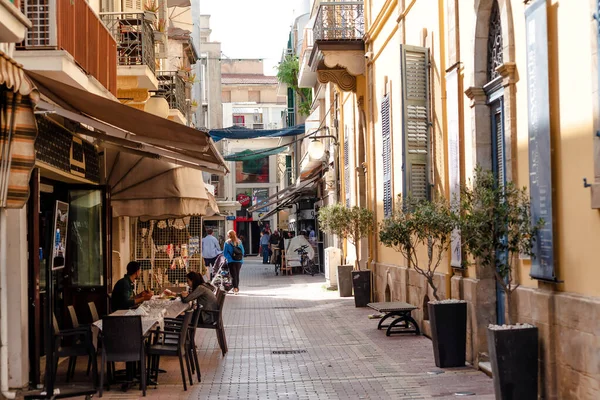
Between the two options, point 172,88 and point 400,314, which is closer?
point 400,314

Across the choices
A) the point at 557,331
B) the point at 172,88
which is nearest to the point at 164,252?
the point at 172,88

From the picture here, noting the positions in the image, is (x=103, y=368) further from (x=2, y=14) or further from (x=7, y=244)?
(x=2, y=14)

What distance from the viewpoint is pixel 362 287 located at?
69.1ft

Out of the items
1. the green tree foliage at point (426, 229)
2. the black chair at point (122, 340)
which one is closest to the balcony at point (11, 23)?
the black chair at point (122, 340)

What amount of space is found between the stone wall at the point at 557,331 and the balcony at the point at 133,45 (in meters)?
7.78

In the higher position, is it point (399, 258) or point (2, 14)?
point (2, 14)

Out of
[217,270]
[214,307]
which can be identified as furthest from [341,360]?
[217,270]

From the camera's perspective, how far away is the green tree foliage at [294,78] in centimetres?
4400

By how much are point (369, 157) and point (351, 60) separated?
2464 mm

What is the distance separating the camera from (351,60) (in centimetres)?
2272

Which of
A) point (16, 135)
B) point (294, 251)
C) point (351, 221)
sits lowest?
point (294, 251)

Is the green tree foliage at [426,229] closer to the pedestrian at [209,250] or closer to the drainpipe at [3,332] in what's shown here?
the drainpipe at [3,332]

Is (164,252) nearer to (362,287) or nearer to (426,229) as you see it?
(362,287)

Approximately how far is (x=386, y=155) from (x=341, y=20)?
5220 millimetres
